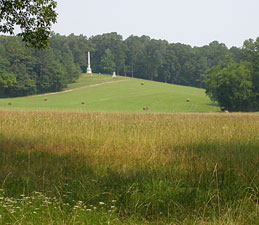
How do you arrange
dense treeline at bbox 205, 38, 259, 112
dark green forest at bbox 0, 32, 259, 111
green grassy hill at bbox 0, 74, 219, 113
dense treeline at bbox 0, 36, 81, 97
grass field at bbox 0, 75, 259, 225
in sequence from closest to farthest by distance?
grass field at bbox 0, 75, 259, 225 → green grassy hill at bbox 0, 74, 219, 113 → dense treeline at bbox 205, 38, 259, 112 → dark green forest at bbox 0, 32, 259, 111 → dense treeline at bbox 0, 36, 81, 97

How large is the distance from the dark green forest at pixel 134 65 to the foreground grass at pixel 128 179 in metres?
45.2

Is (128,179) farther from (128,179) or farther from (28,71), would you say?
(28,71)

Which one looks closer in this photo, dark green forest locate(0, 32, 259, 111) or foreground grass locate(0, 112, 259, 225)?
foreground grass locate(0, 112, 259, 225)

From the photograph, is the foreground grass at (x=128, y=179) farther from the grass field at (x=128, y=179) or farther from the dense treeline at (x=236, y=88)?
the dense treeline at (x=236, y=88)

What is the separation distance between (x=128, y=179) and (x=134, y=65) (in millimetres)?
121874

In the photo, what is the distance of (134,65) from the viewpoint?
413 feet

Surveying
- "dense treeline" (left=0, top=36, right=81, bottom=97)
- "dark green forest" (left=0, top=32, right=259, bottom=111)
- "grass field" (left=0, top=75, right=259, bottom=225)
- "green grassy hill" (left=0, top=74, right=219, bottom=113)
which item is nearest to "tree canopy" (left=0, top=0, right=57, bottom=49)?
"grass field" (left=0, top=75, right=259, bottom=225)

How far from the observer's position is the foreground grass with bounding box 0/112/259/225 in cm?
392

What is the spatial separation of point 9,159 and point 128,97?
5515cm

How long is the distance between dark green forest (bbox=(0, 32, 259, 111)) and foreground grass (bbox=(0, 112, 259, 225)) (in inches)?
1779

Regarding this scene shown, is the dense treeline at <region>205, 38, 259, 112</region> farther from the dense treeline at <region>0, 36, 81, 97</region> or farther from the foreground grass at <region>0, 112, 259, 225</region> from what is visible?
the foreground grass at <region>0, 112, 259, 225</region>

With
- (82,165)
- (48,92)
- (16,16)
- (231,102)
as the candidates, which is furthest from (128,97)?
(82,165)

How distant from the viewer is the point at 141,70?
122 m

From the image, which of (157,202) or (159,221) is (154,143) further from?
(159,221)
